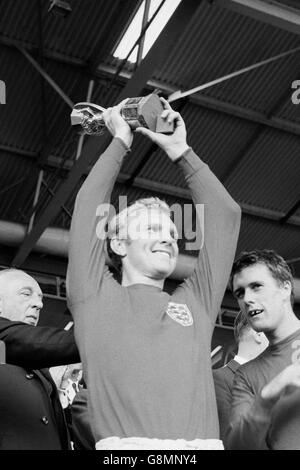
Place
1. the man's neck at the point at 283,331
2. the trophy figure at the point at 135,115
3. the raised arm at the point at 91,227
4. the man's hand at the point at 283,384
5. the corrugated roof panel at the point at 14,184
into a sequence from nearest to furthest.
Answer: the man's hand at the point at 283,384
the raised arm at the point at 91,227
the trophy figure at the point at 135,115
the man's neck at the point at 283,331
the corrugated roof panel at the point at 14,184

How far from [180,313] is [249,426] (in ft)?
1.21

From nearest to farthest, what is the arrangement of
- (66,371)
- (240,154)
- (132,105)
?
(132,105), (66,371), (240,154)

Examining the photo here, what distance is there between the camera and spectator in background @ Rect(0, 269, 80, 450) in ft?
7.85

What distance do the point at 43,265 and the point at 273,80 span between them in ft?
12.7

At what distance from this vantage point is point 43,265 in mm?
10305

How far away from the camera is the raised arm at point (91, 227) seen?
2.15m

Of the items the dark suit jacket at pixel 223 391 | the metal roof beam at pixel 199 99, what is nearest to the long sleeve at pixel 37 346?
the dark suit jacket at pixel 223 391

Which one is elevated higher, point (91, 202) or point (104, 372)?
point (91, 202)

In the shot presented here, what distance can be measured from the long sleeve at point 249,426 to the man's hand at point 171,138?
788 millimetres

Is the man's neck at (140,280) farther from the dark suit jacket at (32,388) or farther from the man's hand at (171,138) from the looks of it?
the man's hand at (171,138)

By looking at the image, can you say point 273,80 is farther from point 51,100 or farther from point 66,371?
point 66,371

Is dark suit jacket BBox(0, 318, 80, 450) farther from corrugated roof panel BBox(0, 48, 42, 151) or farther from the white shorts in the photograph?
corrugated roof panel BBox(0, 48, 42, 151)

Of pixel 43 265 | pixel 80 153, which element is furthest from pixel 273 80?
pixel 43 265

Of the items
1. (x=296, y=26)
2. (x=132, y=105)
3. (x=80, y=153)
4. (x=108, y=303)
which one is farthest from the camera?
(x=80, y=153)
